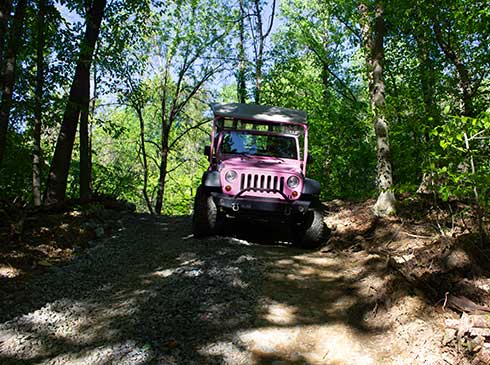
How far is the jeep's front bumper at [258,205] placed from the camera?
688cm

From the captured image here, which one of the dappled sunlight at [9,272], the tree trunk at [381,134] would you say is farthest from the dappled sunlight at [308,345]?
the tree trunk at [381,134]

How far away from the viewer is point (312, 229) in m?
7.24

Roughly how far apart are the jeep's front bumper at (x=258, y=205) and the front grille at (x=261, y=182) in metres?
0.22

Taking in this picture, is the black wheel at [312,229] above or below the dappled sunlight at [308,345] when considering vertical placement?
above

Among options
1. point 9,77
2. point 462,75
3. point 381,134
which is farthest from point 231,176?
point 462,75

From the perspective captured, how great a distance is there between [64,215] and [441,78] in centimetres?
956

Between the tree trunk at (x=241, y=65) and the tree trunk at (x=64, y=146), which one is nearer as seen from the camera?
the tree trunk at (x=64, y=146)

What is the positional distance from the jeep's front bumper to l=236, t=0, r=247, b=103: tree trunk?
12403 mm

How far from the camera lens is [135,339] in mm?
3561

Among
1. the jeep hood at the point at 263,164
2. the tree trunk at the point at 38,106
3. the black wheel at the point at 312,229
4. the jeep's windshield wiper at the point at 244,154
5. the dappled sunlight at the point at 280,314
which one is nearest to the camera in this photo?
the dappled sunlight at the point at 280,314

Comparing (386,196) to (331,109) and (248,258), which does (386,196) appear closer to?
(248,258)

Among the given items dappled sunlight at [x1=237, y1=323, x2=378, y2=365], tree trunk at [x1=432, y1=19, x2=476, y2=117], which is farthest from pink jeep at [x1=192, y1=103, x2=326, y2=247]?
tree trunk at [x1=432, y1=19, x2=476, y2=117]

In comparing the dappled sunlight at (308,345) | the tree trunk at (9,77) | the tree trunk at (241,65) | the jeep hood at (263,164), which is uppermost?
the tree trunk at (241,65)

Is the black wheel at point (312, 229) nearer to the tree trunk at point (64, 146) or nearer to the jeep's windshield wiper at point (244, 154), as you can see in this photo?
the jeep's windshield wiper at point (244, 154)
